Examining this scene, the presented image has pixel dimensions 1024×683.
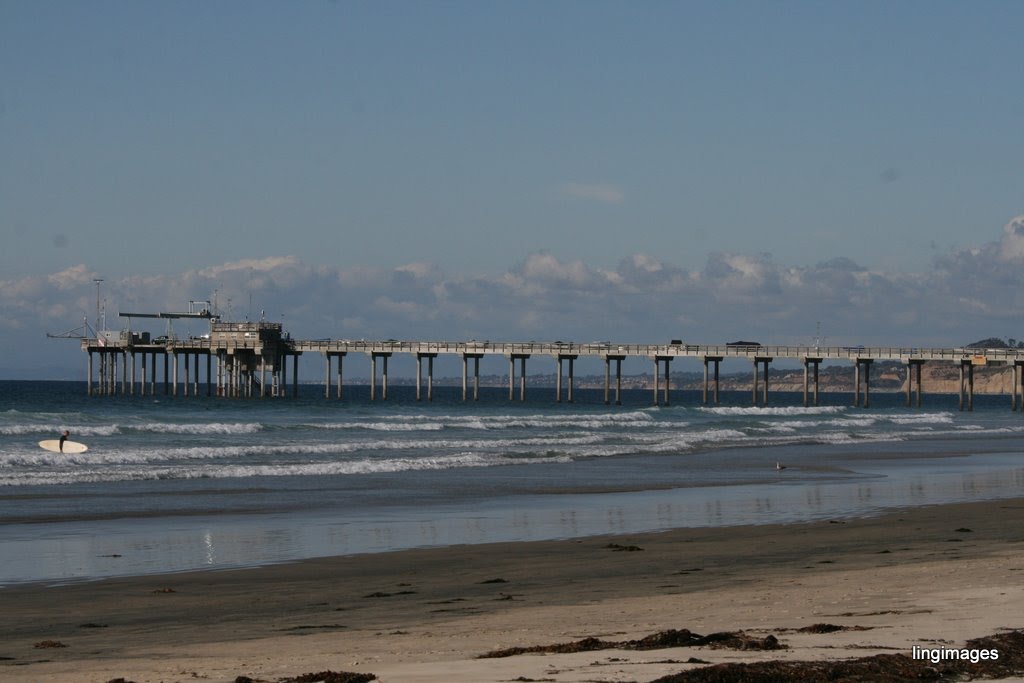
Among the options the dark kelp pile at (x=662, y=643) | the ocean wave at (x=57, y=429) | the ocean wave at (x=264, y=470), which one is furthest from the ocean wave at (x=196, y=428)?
the dark kelp pile at (x=662, y=643)

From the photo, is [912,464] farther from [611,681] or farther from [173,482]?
[611,681]

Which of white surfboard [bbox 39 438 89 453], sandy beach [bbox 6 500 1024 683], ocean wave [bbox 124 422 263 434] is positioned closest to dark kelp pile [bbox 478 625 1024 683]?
sandy beach [bbox 6 500 1024 683]

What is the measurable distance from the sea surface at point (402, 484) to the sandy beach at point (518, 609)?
68.3 inches

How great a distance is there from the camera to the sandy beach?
905 cm

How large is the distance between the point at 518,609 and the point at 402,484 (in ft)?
52.5

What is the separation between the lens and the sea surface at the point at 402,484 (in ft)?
58.1

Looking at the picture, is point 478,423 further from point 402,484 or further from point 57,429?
point 402,484

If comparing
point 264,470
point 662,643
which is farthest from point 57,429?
point 662,643

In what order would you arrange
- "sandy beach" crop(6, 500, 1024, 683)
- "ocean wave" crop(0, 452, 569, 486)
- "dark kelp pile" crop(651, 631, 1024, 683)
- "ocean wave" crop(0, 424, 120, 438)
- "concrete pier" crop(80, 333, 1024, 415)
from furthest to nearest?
"concrete pier" crop(80, 333, 1024, 415) < "ocean wave" crop(0, 424, 120, 438) < "ocean wave" crop(0, 452, 569, 486) < "sandy beach" crop(6, 500, 1024, 683) < "dark kelp pile" crop(651, 631, 1024, 683)

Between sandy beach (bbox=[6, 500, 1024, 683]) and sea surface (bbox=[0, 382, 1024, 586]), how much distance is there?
5.69 ft

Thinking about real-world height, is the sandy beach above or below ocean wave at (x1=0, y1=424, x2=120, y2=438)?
below

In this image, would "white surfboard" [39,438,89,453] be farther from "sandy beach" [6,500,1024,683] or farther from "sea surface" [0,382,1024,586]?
"sandy beach" [6,500,1024,683]

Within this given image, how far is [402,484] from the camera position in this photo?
27.8 meters

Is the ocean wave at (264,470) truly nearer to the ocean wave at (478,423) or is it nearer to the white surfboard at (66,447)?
the white surfboard at (66,447)
